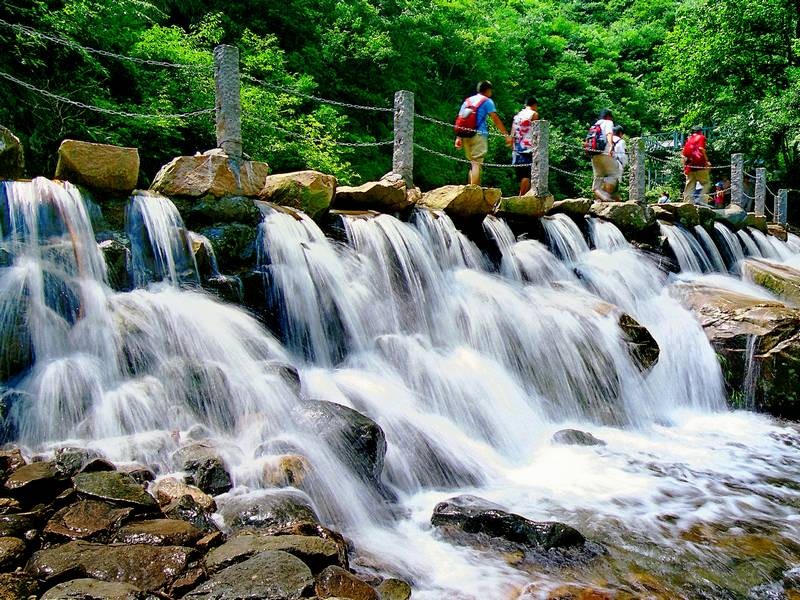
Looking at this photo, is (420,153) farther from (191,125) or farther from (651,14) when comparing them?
(651,14)

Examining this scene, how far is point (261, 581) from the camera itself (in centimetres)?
269

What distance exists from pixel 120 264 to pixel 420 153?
13.0m

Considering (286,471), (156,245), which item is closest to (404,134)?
(156,245)

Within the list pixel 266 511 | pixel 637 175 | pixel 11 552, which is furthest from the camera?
pixel 637 175

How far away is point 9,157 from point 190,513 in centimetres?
386

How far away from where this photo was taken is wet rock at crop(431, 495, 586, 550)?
3779mm

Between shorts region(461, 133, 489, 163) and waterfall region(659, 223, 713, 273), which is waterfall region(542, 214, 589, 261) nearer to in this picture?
shorts region(461, 133, 489, 163)

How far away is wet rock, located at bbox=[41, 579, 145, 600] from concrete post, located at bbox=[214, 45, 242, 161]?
4.91 m

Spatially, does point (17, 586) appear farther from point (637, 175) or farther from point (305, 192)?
point (637, 175)

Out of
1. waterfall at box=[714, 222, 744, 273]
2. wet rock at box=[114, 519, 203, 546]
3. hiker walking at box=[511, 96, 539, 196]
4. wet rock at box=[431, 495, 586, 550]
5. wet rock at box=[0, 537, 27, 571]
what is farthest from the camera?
waterfall at box=[714, 222, 744, 273]

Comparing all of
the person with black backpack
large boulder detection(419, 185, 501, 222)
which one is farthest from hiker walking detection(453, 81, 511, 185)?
the person with black backpack

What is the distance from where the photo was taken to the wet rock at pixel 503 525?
3779mm

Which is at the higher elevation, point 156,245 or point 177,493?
point 156,245

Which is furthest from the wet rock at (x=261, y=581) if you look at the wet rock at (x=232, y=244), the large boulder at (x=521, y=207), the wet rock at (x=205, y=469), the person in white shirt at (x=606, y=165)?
the person in white shirt at (x=606, y=165)
